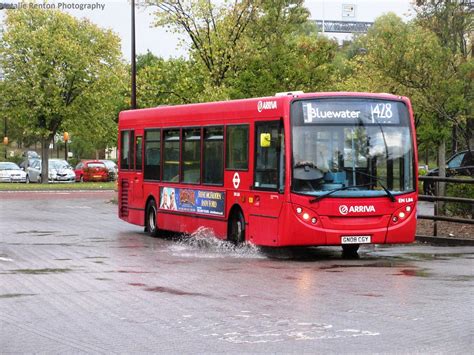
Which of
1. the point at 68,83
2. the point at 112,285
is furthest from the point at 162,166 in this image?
the point at 68,83

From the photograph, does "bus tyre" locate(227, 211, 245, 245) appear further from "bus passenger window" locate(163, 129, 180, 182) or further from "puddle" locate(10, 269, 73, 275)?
"puddle" locate(10, 269, 73, 275)

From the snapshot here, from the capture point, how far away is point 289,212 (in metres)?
18.7

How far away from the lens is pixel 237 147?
20.9 metres

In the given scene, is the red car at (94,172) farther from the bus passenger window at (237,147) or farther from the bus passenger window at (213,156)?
the bus passenger window at (237,147)

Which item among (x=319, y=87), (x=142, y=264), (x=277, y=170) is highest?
(x=319, y=87)

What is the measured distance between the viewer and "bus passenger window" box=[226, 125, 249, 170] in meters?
20.5

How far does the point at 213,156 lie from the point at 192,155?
3.96 feet

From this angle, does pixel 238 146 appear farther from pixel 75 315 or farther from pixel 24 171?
pixel 24 171

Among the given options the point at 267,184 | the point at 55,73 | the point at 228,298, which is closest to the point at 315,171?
the point at 267,184

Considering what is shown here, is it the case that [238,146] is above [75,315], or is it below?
above

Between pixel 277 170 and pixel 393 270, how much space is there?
320 cm

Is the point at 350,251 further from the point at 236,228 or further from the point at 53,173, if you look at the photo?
the point at 53,173

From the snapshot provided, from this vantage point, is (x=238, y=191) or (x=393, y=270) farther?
(x=238, y=191)

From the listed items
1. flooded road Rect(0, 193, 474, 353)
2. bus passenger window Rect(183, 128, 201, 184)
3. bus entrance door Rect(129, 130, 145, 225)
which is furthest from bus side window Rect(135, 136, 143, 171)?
flooded road Rect(0, 193, 474, 353)
